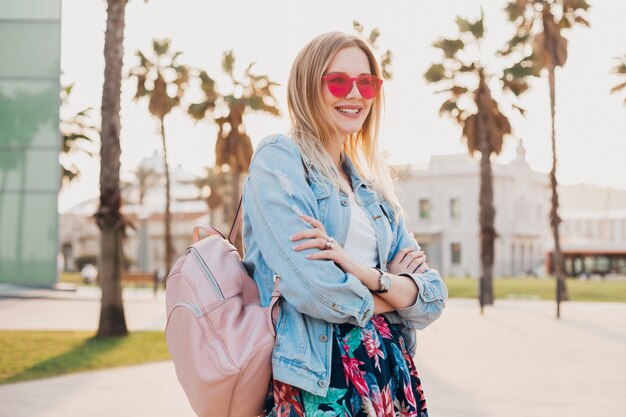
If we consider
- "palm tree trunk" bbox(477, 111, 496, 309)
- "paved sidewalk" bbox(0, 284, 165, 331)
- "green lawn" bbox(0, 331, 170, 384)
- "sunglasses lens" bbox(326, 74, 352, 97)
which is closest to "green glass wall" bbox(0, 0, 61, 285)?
"paved sidewalk" bbox(0, 284, 165, 331)

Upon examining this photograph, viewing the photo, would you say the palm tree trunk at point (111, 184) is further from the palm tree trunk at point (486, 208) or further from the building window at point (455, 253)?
the building window at point (455, 253)

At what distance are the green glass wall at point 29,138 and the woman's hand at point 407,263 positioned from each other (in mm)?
19725

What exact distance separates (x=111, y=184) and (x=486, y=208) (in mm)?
17439

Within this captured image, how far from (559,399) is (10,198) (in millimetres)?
16562

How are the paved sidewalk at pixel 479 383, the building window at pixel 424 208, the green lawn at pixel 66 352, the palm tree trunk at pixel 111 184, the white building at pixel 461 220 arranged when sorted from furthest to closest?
the building window at pixel 424 208, the white building at pixel 461 220, the palm tree trunk at pixel 111 184, the green lawn at pixel 66 352, the paved sidewalk at pixel 479 383

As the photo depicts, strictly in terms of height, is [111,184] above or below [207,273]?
above

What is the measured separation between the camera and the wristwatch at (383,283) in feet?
7.54

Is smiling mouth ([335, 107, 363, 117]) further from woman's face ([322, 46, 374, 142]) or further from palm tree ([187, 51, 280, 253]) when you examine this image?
palm tree ([187, 51, 280, 253])

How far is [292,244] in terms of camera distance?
221cm

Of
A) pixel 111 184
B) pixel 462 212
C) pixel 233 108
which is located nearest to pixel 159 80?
pixel 233 108

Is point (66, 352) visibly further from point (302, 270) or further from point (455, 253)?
point (455, 253)

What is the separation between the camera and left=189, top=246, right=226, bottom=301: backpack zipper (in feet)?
7.41

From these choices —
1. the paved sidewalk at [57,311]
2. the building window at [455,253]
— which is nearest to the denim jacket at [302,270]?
the paved sidewalk at [57,311]

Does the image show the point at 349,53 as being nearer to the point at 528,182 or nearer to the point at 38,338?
the point at 38,338
